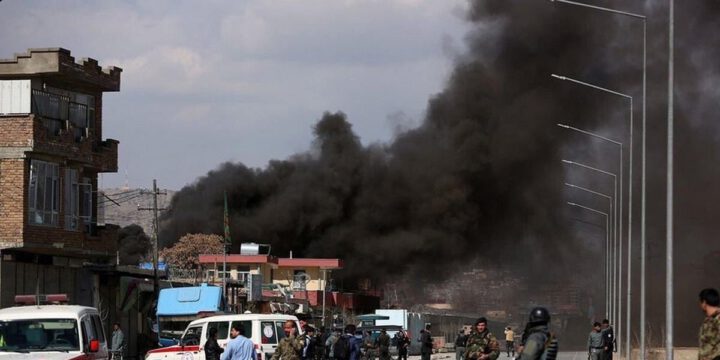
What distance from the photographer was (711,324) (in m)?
12.5

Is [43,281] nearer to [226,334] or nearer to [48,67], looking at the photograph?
[48,67]

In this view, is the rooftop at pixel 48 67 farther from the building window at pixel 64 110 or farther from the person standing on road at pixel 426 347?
the person standing on road at pixel 426 347

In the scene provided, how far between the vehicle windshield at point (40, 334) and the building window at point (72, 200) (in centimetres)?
2343

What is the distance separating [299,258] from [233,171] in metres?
9.77

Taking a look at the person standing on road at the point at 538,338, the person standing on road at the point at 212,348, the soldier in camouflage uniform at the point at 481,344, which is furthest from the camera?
the person standing on road at the point at 212,348

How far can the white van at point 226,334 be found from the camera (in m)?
27.8

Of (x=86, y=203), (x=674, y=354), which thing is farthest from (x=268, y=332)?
(x=86, y=203)

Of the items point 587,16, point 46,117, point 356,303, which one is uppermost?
point 587,16

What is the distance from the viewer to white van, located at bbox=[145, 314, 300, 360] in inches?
1094

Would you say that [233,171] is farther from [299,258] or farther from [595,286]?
[595,286]

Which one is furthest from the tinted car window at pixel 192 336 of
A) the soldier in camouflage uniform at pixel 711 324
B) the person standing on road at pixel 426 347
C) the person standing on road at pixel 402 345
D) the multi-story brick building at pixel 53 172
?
the person standing on road at pixel 402 345

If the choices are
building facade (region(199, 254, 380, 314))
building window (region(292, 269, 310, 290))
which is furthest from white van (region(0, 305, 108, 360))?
building window (region(292, 269, 310, 290))

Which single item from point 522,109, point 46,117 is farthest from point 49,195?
point 522,109

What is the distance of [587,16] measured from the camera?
254ft
